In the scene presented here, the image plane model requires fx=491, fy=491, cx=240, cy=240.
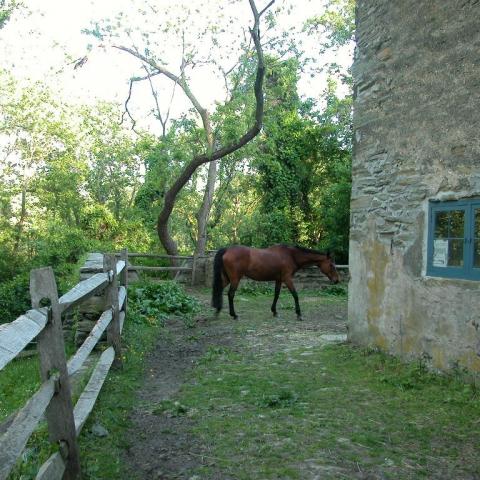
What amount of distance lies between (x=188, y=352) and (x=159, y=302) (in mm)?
3191

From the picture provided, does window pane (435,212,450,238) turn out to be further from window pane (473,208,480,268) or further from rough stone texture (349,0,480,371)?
window pane (473,208,480,268)

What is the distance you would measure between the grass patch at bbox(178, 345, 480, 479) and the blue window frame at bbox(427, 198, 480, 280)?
44.3 inches

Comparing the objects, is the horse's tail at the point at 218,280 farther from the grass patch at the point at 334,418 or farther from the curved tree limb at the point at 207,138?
the curved tree limb at the point at 207,138

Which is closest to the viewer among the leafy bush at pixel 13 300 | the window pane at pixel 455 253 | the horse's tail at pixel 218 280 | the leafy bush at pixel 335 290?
the window pane at pixel 455 253

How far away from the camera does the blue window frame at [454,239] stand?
4.96 meters

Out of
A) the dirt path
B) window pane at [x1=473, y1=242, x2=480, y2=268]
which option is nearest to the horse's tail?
the dirt path

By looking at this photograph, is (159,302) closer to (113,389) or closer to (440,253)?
(113,389)

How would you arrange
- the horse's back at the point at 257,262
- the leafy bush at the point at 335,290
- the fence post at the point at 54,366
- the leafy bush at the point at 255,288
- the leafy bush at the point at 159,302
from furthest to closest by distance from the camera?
the leafy bush at the point at 335,290
the leafy bush at the point at 255,288
the horse's back at the point at 257,262
the leafy bush at the point at 159,302
the fence post at the point at 54,366

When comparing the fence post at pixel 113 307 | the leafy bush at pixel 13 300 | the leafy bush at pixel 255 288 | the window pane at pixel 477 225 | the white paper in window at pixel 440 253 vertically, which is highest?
the window pane at pixel 477 225

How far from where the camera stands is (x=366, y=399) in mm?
4789

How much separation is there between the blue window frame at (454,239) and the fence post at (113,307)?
11.7 feet

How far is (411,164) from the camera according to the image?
5715mm

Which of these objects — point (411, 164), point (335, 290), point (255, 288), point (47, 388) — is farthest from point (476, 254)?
point (335, 290)

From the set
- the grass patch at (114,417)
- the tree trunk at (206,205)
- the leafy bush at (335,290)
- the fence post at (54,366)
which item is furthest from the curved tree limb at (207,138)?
the fence post at (54,366)
